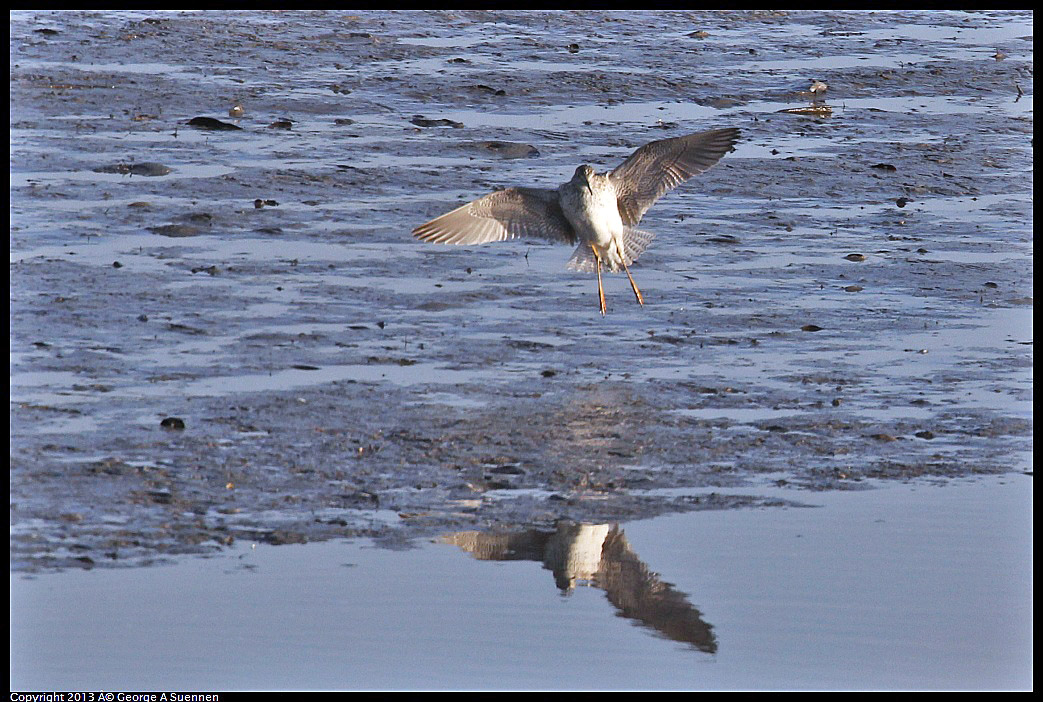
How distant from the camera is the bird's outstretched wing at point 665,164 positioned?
914 centimetres

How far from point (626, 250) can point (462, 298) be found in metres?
1.03

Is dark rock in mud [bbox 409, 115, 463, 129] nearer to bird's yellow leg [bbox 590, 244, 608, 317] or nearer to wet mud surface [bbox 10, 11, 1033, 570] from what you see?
wet mud surface [bbox 10, 11, 1033, 570]

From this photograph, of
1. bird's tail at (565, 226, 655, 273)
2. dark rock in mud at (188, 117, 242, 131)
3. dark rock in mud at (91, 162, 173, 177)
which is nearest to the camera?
bird's tail at (565, 226, 655, 273)

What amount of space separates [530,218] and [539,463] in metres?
2.75

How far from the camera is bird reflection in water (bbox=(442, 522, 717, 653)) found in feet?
17.7

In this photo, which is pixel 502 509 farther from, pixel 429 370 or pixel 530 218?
pixel 530 218

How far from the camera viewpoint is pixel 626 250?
9.39m

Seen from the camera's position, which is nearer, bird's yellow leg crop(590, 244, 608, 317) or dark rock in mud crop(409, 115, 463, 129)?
bird's yellow leg crop(590, 244, 608, 317)

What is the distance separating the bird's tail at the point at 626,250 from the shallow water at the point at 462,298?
0.17 metres

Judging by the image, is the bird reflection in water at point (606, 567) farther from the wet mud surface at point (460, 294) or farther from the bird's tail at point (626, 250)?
the bird's tail at point (626, 250)

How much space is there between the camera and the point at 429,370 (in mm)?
7918

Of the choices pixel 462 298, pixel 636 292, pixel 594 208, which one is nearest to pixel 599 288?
pixel 636 292

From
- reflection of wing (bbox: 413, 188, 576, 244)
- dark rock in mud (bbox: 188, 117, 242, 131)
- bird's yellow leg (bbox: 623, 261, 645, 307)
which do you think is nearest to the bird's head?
reflection of wing (bbox: 413, 188, 576, 244)

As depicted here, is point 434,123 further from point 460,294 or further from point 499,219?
point 460,294
